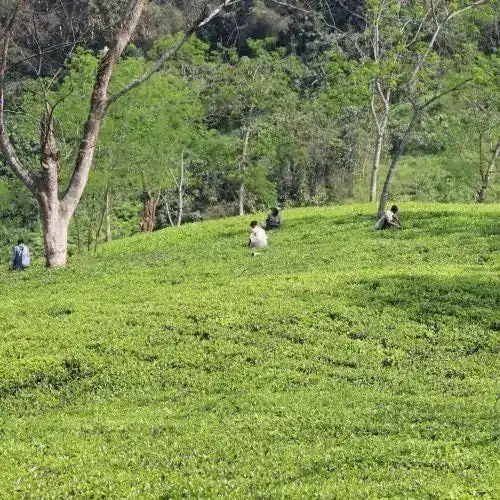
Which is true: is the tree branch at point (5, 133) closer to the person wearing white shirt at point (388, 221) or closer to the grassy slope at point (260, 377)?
the grassy slope at point (260, 377)

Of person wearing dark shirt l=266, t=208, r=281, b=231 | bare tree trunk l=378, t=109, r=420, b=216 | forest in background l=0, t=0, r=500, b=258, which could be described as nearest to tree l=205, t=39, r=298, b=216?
forest in background l=0, t=0, r=500, b=258

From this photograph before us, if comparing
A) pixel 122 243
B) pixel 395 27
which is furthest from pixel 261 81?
pixel 122 243

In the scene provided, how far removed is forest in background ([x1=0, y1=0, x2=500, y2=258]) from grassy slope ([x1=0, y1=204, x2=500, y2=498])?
13801 millimetres

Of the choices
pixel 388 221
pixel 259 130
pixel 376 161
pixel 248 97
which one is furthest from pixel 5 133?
pixel 248 97

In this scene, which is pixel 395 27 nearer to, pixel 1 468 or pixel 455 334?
pixel 455 334

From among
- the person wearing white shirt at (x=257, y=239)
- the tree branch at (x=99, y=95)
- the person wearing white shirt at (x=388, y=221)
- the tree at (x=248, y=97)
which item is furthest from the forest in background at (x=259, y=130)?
the person wearing white shirt at (x=257, y=239)

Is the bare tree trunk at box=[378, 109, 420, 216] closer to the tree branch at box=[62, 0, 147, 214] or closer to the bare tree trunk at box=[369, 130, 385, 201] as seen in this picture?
the bare tree trunk at box=[369, 130, 385, 201]

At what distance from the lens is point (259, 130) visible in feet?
185

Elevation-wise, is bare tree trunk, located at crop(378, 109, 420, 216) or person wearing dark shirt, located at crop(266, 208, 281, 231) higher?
bare tree trunk, located at crop(378, 109, 420, 216)

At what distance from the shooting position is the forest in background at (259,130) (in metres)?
39.1

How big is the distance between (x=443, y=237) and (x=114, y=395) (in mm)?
17629

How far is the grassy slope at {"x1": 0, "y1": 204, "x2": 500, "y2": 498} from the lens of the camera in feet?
31.0

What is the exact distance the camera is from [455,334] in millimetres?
16016

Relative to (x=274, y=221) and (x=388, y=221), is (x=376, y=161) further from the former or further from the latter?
(x=388, y=221)
